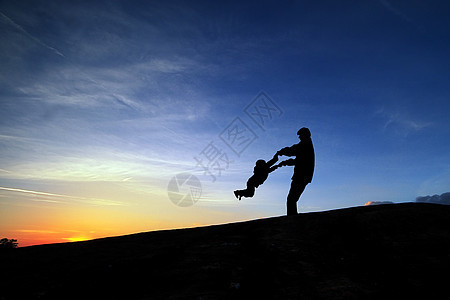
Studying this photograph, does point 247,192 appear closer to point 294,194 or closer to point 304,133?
point 294,194

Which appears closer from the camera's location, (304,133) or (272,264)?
(272,264)

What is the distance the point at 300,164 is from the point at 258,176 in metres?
1.51

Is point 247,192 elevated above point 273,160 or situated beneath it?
situated beneath

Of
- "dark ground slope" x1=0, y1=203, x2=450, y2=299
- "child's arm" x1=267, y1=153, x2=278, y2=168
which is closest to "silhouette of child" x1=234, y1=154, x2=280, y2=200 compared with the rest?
"child's arm" x1=267, y1=153, x2=278, y2=168

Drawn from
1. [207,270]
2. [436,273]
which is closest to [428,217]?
[436,273]

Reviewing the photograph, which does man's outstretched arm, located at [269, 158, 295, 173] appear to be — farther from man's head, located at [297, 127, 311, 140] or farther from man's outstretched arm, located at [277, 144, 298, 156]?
man's head, located at [297, 127, 311, 140]

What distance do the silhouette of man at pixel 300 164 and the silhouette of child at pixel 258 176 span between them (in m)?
0.40

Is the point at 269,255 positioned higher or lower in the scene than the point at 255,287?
higher

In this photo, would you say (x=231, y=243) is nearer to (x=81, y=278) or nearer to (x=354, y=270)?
(x=354, y=270)

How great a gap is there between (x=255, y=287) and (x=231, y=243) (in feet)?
5.93

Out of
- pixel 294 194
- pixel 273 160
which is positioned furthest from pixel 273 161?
pixel 294 194

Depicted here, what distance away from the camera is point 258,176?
27.8 feet

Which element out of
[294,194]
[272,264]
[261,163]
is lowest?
[272,264]

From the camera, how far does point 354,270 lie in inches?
143
